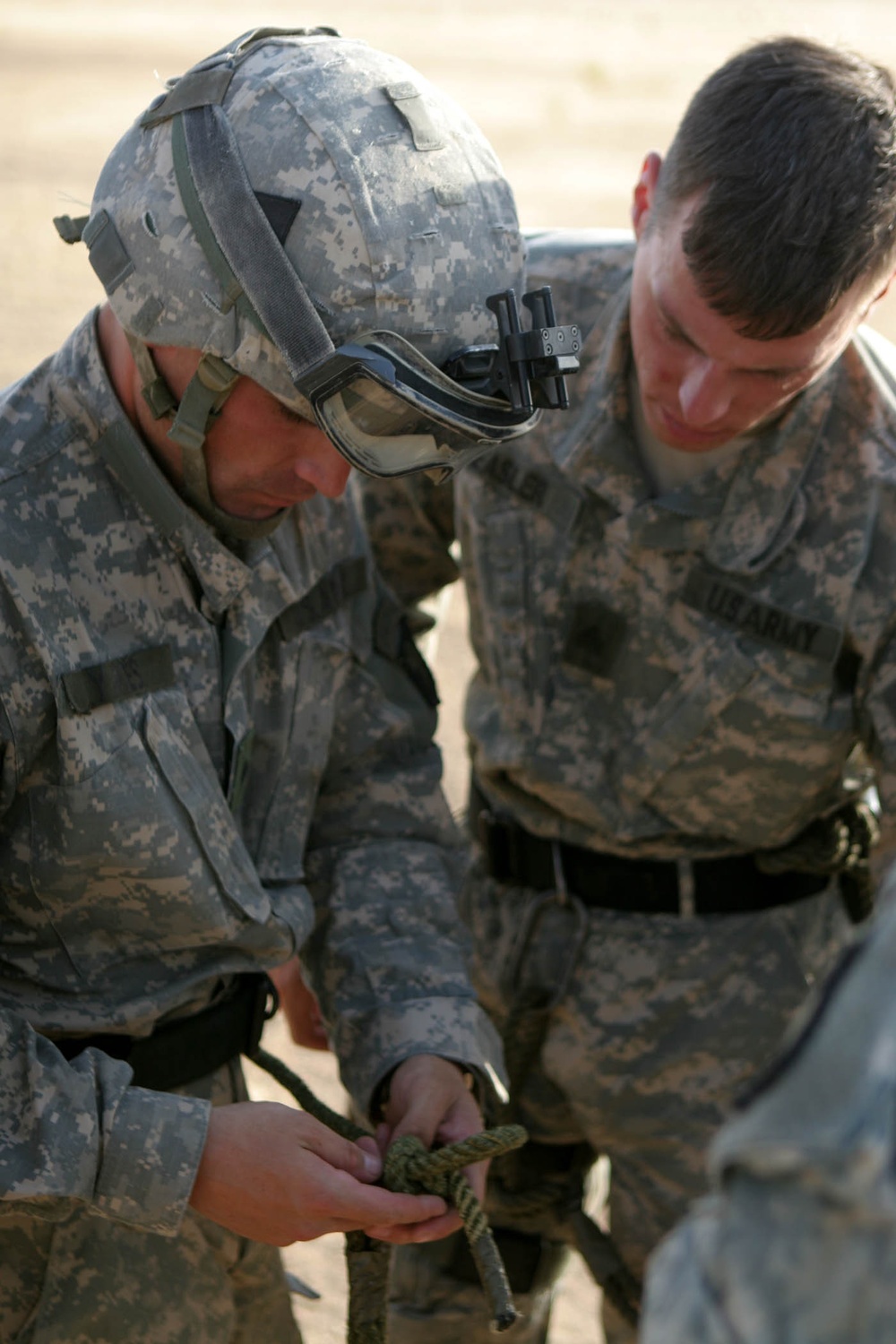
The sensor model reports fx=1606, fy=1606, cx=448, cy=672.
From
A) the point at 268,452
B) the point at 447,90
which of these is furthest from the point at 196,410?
the point at 447,90

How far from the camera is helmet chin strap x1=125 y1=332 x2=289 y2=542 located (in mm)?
2379

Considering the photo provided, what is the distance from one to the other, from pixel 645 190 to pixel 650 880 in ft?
4.68

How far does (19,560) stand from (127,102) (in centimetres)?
1739

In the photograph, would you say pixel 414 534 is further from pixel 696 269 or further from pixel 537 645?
pixel 696 269

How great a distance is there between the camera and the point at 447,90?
18.6 meters

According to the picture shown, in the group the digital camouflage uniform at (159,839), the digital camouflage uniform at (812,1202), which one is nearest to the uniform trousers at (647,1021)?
the digital camouflage uniform at (159,839)

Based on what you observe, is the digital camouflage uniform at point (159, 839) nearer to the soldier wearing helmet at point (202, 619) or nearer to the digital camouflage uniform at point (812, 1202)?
the soldier wearing helmet at point (202, 619)

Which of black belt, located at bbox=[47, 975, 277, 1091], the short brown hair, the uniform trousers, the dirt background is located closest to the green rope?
black belt, located at bbox=[47, 975, 277, 1091]

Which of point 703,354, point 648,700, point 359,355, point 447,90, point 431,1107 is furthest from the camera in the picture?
point 447,90

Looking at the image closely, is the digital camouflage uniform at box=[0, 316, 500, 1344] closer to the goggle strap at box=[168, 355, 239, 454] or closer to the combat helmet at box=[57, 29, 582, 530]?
the goggle strap at box=[168, 355, 239, 454]

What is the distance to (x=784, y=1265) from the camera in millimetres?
1017

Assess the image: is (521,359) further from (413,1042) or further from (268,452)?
(413,1042)

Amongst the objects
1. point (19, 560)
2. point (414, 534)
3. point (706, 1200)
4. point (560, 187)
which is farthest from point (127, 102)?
point (706, 1200)

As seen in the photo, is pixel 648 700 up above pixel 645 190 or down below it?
below
